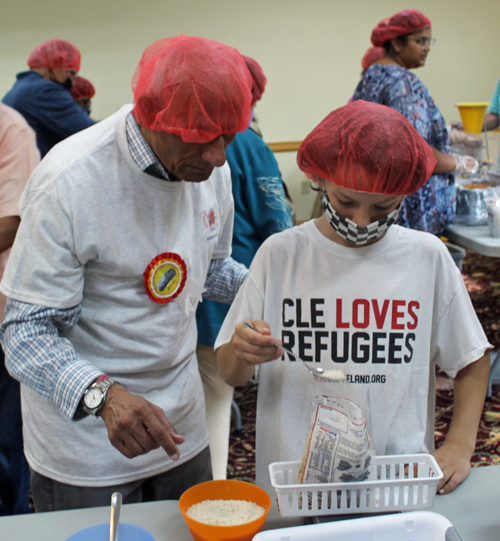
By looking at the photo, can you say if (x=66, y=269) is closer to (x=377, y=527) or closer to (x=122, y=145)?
(x=122, y=145)

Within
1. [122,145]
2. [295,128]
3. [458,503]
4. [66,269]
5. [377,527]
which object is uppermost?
[122,145]

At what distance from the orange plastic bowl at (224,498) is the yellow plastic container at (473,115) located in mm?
3170

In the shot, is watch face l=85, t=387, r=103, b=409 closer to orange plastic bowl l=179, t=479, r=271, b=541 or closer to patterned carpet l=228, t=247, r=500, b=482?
orange plastic bowl l=179, t=479, r=271, b=541

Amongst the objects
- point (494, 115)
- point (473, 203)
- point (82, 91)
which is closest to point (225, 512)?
point (473, 203)

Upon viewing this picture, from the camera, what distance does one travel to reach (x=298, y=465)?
926 millimetres

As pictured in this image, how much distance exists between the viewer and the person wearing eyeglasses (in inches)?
95.1

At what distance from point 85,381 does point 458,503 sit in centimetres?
67

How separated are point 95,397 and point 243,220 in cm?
122

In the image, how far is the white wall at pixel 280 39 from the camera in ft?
18.8

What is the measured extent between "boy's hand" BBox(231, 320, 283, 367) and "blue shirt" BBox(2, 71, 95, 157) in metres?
2.40

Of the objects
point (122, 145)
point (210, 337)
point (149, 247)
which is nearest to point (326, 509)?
point (149, 247)

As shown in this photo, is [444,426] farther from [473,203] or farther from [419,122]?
[419,122]

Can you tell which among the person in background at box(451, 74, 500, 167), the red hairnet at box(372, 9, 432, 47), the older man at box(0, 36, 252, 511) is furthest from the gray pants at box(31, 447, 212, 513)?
the person in background at box(451, 74, 500, 167)

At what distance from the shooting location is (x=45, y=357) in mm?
1031
